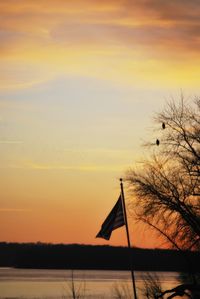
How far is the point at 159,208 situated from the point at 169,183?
5.37 feet

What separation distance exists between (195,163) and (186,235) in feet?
10.6

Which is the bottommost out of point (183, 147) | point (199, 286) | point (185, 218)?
point (199, 286)

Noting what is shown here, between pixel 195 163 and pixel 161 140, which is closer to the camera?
pixel 195 163

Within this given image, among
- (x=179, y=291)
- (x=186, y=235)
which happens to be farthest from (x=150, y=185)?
(x=179, y=291)

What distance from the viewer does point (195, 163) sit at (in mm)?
27531

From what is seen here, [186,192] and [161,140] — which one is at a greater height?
[161,140]

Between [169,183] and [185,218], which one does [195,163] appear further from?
[185,218]

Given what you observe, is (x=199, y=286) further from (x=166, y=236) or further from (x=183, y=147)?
(x=183, y=147)

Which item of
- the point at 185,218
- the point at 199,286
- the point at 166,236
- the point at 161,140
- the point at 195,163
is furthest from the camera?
the point at 161,140

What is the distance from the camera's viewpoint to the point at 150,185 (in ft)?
88.4

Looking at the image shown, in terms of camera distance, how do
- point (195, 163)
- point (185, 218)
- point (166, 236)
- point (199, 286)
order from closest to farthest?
point (199, 286) < point (185, 218) < point (166, 236) < point (195, 163)

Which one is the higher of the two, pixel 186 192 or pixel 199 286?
pixel 186 192

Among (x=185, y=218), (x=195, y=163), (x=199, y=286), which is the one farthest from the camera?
(x=195, y=163)

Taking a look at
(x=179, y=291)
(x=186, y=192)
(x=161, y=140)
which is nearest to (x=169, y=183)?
(x=186, y=192)
